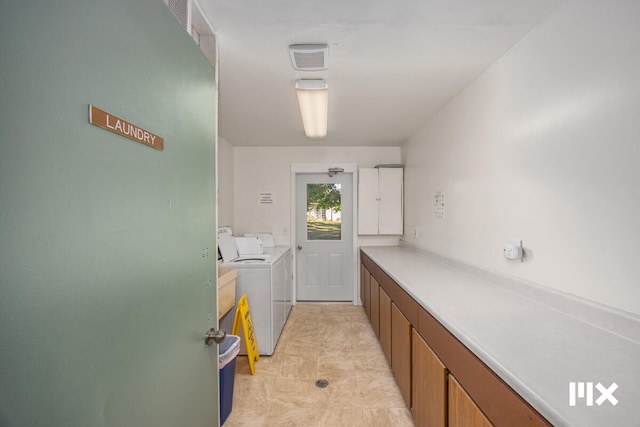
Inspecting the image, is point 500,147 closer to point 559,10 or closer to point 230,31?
point 559,10

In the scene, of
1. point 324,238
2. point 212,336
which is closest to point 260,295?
point 212,336

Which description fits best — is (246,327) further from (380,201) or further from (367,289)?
(380,201)

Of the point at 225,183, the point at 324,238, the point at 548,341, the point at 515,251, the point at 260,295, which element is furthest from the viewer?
the point at 324,238

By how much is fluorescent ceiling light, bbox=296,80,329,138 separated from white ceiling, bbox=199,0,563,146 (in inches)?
2.7

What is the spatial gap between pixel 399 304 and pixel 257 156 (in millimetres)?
3136

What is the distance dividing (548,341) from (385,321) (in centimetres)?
163

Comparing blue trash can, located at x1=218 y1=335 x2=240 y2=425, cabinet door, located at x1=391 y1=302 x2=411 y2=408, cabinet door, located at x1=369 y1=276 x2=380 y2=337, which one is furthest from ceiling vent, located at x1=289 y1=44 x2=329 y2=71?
cabinet door, located at x1=369 y1=276 x2=380 y2=337

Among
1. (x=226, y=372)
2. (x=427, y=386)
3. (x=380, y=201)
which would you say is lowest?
(x=226, y=372)

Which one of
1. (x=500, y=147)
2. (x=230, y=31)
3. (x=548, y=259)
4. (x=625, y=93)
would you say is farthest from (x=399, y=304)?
(x=230, y=31)

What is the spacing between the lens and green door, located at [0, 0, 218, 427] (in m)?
0.47

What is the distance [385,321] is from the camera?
264 cm

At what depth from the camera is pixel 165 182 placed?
2.94 ft

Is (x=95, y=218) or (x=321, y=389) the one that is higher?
(x=95, y=218)

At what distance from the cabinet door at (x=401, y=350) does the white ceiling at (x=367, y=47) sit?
1.75 meters
